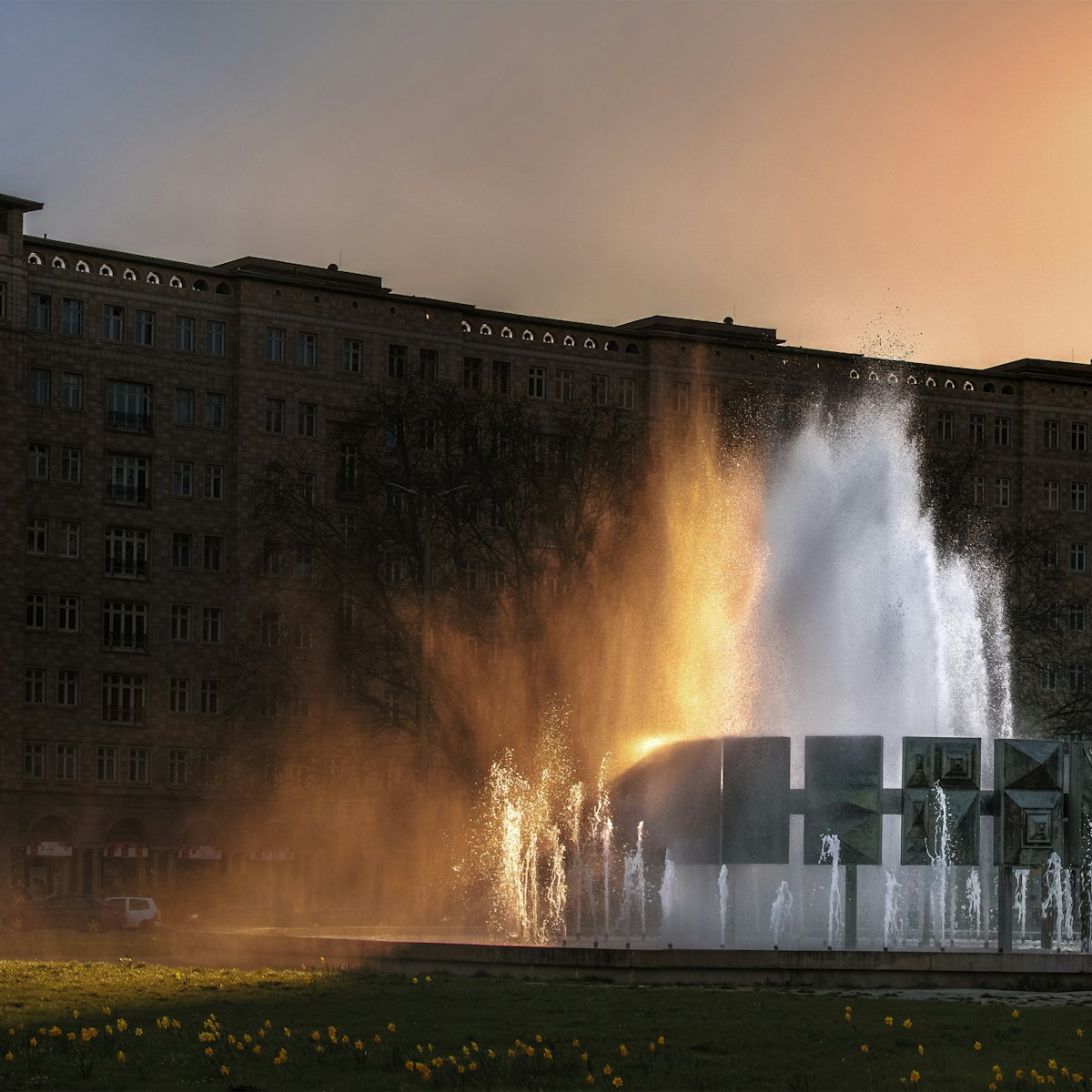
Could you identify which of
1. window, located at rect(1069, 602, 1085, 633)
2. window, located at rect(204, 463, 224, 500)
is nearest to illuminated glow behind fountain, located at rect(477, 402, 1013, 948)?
window, located at rect(204, 463, 224, 500)

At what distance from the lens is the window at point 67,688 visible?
86438 mm

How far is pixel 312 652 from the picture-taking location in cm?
7856

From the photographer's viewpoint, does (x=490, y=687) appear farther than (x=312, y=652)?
No

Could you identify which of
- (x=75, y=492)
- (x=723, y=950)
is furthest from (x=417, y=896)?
(x=75, y=492)

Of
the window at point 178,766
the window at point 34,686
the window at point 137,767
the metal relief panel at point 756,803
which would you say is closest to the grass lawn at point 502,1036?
the metal relief panel at point 756,803

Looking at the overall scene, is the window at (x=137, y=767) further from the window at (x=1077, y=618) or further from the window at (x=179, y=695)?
the window at (x=1077, y=618)

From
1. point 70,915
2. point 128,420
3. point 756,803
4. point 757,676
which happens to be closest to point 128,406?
point 128,420

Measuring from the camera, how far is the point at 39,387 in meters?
87.2

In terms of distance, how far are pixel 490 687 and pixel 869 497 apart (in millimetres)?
14028

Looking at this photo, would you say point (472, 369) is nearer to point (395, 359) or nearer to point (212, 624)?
point (395, 359)

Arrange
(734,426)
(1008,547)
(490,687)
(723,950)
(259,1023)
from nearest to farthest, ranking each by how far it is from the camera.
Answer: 1. (259,1023)
2. (723,950)
3. (490,687)
4. (1008,547)
5. (734,426)

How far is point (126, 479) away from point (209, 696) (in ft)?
28.7

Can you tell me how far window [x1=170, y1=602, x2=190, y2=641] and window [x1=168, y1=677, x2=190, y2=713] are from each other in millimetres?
1619

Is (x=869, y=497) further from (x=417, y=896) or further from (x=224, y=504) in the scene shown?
(x=224, y=504)
